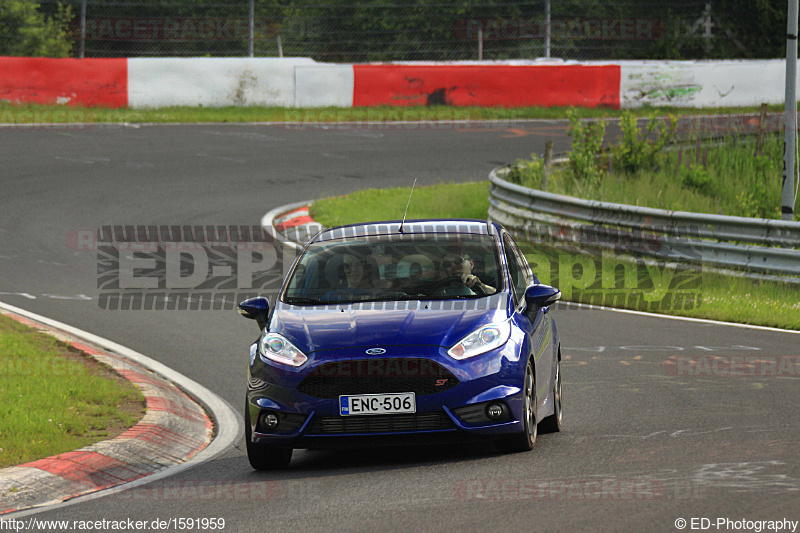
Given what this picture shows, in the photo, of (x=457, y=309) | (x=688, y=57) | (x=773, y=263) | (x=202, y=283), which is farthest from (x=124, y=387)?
(x=688, y=57)

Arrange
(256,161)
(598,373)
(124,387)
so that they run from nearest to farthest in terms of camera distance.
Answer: (124,387), (598,373), (256,161)

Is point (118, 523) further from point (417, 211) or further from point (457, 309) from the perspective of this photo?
point (417, 211)

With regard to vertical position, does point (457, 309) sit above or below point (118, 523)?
above

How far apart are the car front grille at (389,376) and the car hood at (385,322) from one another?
0.13 meters

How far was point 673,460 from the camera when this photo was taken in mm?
6914

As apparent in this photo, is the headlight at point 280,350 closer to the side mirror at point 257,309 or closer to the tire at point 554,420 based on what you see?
the side mirror at point 257,309

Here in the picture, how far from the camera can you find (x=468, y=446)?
794cm

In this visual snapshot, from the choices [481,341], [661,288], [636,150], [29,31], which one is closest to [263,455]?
[481,341]

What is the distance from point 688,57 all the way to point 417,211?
948 inches

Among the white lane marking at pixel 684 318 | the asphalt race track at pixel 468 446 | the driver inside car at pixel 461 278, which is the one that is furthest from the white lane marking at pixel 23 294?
the driver inside car at pixel 461 278

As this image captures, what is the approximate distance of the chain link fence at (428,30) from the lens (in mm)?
33312

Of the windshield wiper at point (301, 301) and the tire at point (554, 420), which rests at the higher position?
the windshield wiper at point (301, 301)
